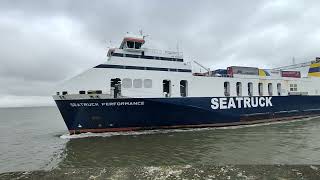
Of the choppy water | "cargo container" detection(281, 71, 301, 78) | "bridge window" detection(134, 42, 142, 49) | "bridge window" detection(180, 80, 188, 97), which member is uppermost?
"bridge window" detection(134, 42, 142, 49)

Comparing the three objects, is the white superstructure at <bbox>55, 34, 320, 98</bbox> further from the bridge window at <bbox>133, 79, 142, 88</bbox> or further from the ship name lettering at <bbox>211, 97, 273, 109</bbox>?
the ship name lettering at <bbox>211, 97, 273, 109</bbox>

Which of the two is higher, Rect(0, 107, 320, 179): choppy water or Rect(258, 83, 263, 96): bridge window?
Rect(258, 83, 263, 96): bridge window

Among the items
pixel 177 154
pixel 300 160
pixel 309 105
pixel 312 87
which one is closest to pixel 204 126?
pixel 177 154

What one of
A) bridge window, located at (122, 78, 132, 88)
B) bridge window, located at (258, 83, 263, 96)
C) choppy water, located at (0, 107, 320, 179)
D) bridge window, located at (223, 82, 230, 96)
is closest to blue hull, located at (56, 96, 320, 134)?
choppy water, located at (0, 107, 320, 179)

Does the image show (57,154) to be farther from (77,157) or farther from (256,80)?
(256,80)

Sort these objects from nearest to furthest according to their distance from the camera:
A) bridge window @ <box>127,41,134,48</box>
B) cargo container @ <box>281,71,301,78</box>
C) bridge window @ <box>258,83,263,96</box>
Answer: bridge window @ <box>127,41,134,48</box> < bridge window @ <box>258,83,263,96</box> < cargo container @ <box>281,71,301,78</box>

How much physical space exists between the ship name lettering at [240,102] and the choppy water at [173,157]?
294 centimetres

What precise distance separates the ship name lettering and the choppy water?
116 inches

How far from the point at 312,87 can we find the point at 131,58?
2259 cm

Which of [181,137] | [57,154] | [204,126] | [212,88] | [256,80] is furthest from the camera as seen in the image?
[256,80]

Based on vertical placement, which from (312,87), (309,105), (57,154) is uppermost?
(312,87)

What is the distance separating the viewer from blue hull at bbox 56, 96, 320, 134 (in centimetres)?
1961

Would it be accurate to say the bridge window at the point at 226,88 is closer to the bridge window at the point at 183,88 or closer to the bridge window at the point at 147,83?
the bridge window at the point at 183,88

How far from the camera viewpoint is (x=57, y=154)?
51.0 ft
